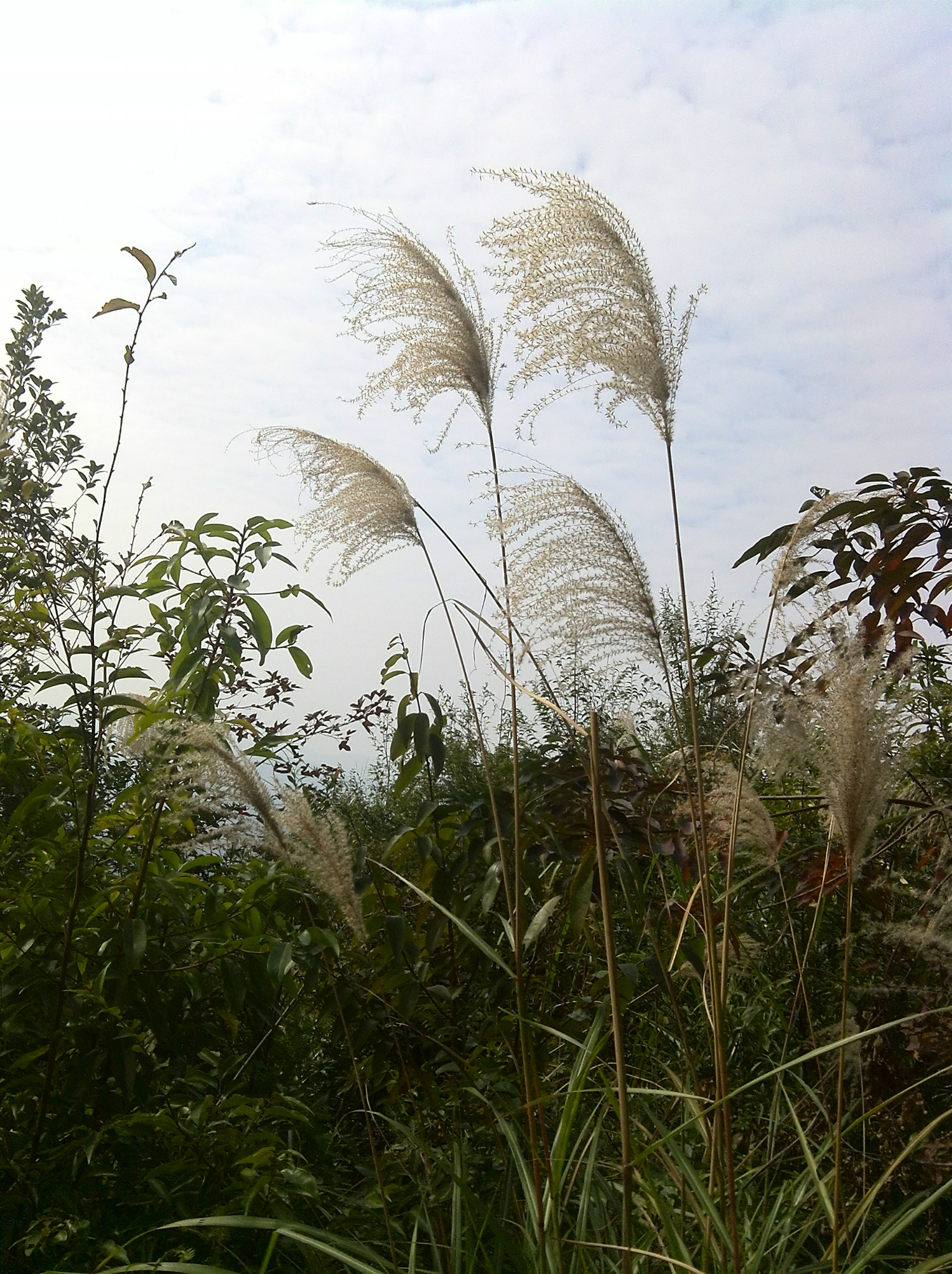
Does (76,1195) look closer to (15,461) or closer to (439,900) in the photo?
(439,900)

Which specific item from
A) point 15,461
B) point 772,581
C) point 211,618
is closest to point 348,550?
point 211,618

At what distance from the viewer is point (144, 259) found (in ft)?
7.36

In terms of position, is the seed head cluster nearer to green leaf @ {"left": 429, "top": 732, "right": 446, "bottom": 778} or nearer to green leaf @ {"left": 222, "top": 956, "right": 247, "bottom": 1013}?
green leaf @ {"left": 429, "top": 732, "right": 446, "bottom": 778}

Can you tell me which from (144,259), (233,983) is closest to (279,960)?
(233,983)

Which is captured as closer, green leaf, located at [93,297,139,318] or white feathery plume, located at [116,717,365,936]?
white feathery plume, located at [116,717,365,936]

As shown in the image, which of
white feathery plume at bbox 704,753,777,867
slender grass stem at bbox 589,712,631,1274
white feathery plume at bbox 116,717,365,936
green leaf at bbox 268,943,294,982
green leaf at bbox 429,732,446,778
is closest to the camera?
slender grass stem at bbox 589,712,631,1274

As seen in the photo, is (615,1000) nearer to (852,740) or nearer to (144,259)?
(852,740)

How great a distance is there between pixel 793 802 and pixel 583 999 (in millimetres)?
1407

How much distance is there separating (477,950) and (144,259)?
5.86ft

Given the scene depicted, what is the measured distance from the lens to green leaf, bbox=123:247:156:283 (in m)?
2.22

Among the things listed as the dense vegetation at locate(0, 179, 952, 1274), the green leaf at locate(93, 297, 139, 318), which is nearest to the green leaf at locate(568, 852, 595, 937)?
the dense vegetation at locate(0, 179, 952, 1274)

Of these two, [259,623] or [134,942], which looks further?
[259,623]

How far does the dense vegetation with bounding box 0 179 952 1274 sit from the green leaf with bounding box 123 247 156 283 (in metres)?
0.03

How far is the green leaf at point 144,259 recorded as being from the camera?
2225mm
